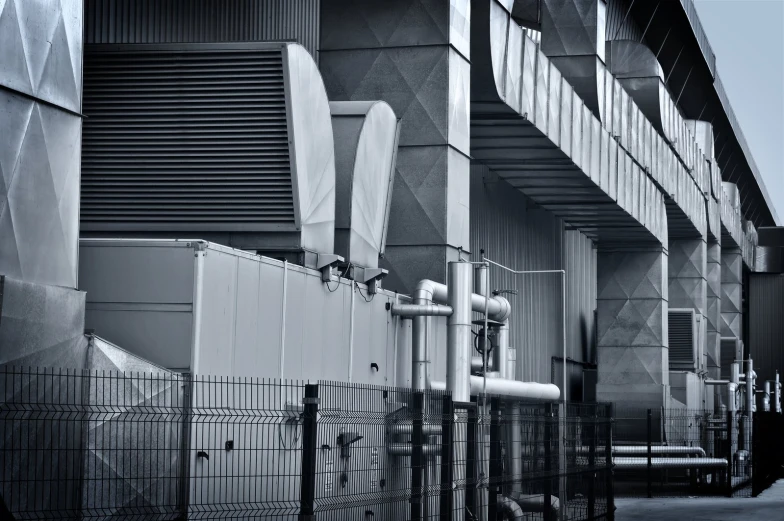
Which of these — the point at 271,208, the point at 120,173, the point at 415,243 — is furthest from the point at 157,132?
the point at 415,243

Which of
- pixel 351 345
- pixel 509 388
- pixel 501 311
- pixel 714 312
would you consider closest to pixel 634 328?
pixel 714 312

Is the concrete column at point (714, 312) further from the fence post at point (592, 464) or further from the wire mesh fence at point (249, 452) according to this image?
the wire mesh fence at point (249, 452)

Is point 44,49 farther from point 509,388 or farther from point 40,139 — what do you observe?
point 509,388

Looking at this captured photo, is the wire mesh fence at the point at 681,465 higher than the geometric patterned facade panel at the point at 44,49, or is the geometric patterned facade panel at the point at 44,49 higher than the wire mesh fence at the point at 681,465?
the geometric patterned facade panel at the point at 44,49

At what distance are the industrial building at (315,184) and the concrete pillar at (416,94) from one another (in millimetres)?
43

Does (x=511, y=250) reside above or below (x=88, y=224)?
above

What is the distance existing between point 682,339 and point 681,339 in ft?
0.13

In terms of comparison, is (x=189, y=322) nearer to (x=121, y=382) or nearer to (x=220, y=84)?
(x=121, y=382)

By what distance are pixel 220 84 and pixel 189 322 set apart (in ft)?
16.3

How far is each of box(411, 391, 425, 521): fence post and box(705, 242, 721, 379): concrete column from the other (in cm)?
4894

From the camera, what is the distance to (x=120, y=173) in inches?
711

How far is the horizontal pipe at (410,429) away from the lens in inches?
538

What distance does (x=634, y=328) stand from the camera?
44.2m

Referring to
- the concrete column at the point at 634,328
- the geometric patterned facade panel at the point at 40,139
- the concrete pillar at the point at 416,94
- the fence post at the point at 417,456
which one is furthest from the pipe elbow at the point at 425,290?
the concrete column at the point at 634,328
